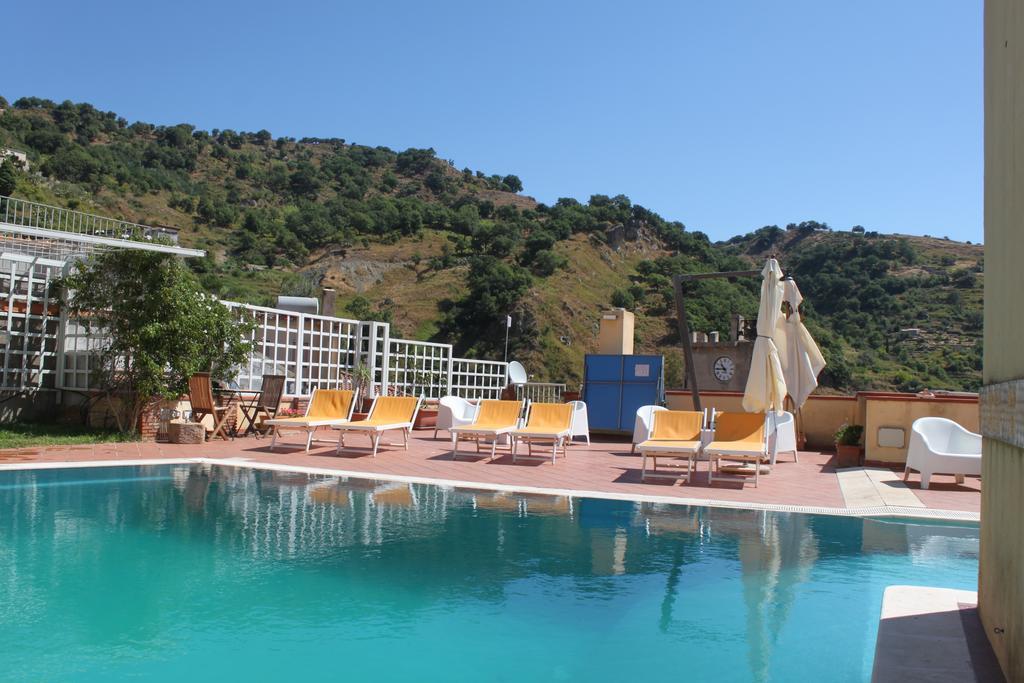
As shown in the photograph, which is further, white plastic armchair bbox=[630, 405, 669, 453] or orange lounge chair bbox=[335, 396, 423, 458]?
orange lounge chair bbox=[335, 396, 423, 458]

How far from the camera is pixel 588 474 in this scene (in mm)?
9242

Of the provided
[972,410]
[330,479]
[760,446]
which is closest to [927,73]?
[972,410]

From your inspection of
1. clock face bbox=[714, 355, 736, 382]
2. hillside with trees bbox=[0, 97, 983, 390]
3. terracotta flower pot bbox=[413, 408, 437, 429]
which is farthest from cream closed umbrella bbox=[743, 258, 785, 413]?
hillside with trees bbox=[0, 97, 983, 390]

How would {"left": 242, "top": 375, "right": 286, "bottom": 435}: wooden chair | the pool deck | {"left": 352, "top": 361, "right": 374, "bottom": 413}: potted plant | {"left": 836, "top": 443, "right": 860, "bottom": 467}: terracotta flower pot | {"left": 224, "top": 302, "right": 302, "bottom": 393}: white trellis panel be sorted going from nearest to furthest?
the pool deck < {"left": 836, "top": 443, "right": 860, "bottom": 467}: terracotta flower pot < {"left": 242, "top": 375, "right": 286, "bottom": 435}: wooden chair < {"left": 224, "top": 302, "right": 302, "bottom": 393}: white trellis panel < {"left": 352, "top": 361, "right": 374, "bottom": 413}: potted plant

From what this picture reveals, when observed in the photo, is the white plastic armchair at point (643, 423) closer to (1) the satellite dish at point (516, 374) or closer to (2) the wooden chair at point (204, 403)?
(2) the wooden chair at point (204, 403)

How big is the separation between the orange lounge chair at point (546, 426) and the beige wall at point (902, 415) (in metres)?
4.17

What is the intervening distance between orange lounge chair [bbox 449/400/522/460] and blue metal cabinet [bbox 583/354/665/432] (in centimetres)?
369

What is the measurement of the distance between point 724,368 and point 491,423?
22129 mm

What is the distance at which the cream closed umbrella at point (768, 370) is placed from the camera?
980 centimetres

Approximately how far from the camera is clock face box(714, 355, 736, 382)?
31.0m

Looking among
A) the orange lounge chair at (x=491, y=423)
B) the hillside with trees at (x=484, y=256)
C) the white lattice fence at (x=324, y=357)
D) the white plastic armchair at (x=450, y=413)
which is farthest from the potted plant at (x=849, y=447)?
the hillside with trees at (x=484, y=256)

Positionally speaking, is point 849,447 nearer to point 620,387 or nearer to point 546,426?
point 546,426

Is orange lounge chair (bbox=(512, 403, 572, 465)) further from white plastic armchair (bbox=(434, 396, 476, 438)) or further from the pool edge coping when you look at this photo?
the pool edge coping

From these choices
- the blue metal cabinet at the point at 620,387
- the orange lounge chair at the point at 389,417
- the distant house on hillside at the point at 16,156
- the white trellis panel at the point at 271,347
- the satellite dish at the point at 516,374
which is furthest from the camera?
the distant house on hillside at the point at 16,156
